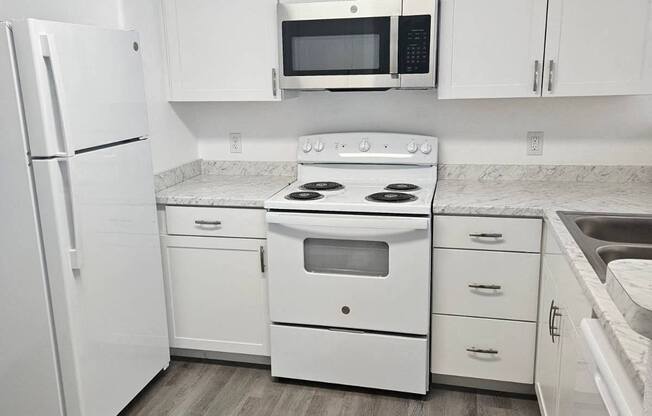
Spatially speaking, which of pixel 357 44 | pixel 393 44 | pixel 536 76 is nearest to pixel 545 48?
pixel 536 76

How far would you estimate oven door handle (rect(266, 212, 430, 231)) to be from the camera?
228cm

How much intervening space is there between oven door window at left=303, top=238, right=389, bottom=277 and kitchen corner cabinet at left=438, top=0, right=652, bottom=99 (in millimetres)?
801

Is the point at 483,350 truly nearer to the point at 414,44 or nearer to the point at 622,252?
the point at 622,252

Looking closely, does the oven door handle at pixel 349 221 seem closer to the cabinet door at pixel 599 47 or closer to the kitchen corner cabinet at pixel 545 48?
the kitchen corner cabinet at pixel 545 48

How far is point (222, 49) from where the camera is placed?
271 centimetres

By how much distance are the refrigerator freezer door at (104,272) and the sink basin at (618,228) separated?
1.76 metres

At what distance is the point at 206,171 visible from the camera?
320 centimetres

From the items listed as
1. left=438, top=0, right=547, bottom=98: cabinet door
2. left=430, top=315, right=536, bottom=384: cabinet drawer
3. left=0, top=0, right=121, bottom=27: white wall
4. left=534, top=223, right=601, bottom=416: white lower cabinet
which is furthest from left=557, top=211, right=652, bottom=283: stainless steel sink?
left=0, top=0, right=121, bottom=27: white wall

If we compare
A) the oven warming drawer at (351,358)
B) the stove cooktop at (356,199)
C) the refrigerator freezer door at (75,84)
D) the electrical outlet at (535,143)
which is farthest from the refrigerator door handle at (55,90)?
the electrical outlet at (535,143)

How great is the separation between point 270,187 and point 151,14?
3.33 ft

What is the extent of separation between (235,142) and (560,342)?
2.01 meters

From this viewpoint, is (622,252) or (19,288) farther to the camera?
(19,288)

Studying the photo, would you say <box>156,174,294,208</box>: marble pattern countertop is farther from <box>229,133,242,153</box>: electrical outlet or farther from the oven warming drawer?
the oven warming drawer

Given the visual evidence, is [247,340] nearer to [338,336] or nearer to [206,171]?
[338,336]
